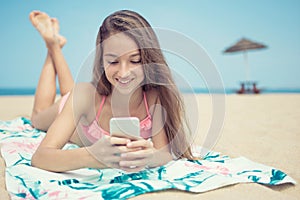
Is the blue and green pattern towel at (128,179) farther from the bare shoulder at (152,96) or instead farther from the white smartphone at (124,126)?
the bare shoulder at (152,96)

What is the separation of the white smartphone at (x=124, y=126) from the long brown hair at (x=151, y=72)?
1.51 ft

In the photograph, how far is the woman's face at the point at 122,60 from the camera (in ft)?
5.40

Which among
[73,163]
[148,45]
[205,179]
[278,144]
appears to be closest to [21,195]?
[73,163]

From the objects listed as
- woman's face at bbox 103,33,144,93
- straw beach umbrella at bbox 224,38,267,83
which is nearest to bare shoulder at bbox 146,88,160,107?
woman's face at bbox 103,33,144,93

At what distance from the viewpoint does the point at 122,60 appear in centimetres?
164

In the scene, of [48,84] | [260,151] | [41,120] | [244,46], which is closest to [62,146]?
[41,120]

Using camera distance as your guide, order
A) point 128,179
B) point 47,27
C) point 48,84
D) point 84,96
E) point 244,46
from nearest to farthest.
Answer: point 128,179
point 84,96
point 48,84
point 47,27
point 244,46

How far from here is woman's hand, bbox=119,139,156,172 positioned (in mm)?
1378

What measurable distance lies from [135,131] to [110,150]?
0.48ft

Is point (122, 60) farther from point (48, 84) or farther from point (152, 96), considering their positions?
point (48, 84)

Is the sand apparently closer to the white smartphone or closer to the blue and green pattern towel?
the blue and green pattern towel

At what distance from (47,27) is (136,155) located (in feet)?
9.14

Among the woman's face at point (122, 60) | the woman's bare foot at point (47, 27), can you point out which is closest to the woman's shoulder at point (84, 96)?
the woman's face at point (122, 60)

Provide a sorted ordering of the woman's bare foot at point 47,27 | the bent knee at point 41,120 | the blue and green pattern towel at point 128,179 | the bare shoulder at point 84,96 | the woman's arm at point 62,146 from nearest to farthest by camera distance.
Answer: the blue and green pattern towel at point 128,179 → the woman's arm at point 62,146 → the bare shoulder at point 84,96 → the bent knee at point 41,120 → the woman's bare foot at point 47,27
